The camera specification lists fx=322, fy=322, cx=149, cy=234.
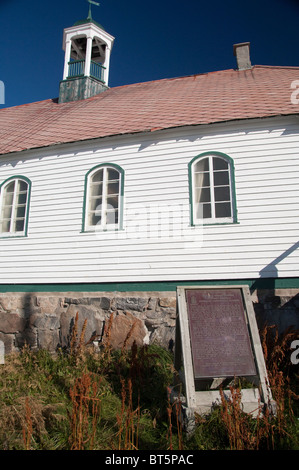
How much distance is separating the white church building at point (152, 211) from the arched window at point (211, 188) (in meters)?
0.02

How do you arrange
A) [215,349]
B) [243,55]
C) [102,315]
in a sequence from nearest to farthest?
[215,349] → [102,315] → [243,55]

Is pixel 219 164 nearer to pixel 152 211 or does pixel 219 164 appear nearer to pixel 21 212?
pixel 152 211

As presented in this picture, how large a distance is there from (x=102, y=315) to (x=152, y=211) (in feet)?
8.98

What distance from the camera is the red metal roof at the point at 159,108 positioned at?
8.10 metres

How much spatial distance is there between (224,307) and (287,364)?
196cm

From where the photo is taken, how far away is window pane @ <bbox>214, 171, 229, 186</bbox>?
7742 millimetres

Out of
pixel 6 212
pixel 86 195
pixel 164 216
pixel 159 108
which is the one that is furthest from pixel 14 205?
pixel 159 108

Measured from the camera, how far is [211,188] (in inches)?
298

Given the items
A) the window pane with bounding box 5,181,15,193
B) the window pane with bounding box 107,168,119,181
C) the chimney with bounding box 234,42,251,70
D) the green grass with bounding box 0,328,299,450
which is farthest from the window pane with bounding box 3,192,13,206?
the chimney with bounding box 234,42,251,70

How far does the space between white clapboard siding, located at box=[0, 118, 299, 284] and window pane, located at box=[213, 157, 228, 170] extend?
0.21 metres

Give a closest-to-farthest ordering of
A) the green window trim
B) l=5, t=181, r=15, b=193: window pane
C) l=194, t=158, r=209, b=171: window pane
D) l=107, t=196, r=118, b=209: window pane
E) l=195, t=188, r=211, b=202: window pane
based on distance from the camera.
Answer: l=195, t=188, r=211, b=202: window pane < l=194, t=158, r=209, b=171: window pane < the green window trim < l=107, t=196, r=118, b=209: window pane < l=5, t=181, r=15, b=193: window pane

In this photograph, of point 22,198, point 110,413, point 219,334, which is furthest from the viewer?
point 22,198

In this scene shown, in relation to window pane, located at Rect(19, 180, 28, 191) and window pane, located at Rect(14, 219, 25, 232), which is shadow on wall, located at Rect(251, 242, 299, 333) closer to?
window pane, located at Rect(14, 219, 25, 232)
